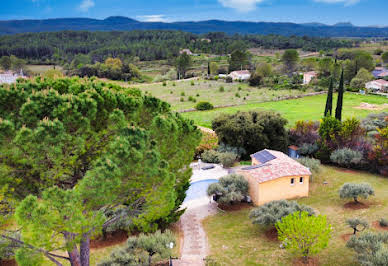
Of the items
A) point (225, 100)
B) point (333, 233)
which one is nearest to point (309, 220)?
point (333, 233)

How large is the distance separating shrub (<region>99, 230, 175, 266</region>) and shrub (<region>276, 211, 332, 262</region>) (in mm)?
4656

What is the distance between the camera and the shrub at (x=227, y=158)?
87.0ft

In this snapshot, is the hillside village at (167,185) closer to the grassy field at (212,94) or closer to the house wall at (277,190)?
the house wall at (277,190)

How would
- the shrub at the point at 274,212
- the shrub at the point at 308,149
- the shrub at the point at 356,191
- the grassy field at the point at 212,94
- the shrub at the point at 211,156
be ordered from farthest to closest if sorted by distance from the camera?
the grassy field at the point at 212,94 < the shrub at the point at 308,149 < the shrub at the point at 211,156 < the shrub at the point at 356,191 < the shrub at the point at 274,212

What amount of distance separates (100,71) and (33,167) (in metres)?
86.0

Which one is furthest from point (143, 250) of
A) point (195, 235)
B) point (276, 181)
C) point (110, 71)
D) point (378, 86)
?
point (110, 71)

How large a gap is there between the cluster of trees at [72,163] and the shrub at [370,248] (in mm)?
7406

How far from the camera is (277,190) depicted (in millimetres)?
19938

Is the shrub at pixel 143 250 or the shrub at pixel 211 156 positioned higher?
the shrub at pixel 143 250

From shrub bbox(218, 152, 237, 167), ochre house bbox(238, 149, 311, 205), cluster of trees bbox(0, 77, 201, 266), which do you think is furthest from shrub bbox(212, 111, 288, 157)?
cluster of trees bbox(0, 77, 201, 266)

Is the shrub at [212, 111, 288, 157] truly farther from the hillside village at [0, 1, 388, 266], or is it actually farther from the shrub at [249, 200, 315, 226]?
the shrub at [249, 200, 315, 226]

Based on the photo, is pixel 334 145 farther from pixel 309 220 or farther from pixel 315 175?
pixel 309 220

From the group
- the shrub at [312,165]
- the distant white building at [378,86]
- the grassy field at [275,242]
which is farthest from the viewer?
the distant white building at [378,86]

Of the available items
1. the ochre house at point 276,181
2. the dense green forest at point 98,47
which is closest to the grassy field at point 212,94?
the ochre house at point 276,181
